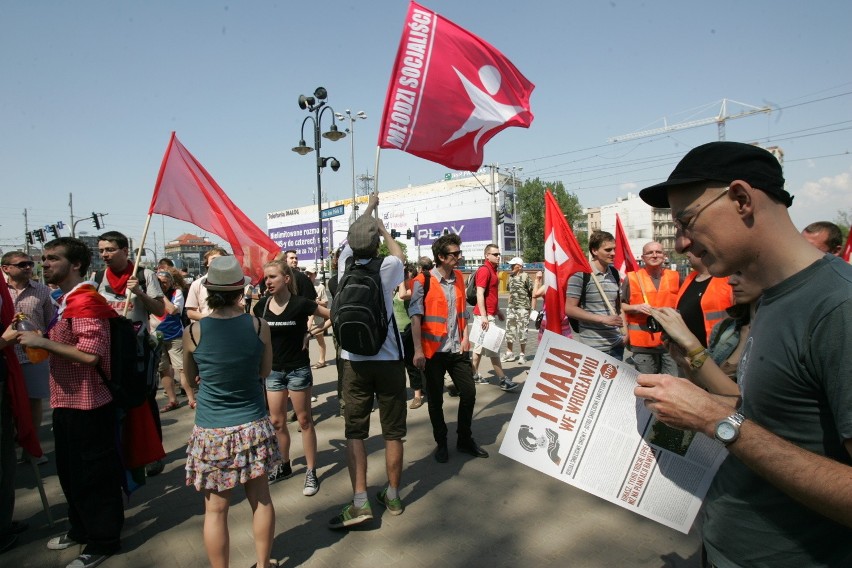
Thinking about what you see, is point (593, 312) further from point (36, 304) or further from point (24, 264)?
point (24, 264)

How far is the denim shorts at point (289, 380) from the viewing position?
4.30 meters

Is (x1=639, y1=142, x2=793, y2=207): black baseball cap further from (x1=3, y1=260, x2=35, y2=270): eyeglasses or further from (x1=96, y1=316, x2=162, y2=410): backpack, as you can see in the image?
(x1=3, y1=260, x2=35, y2=270): eyeglasses

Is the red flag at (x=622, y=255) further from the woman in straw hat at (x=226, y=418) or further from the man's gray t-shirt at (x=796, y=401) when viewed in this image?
the man's gray t-shirt at (x=796, y=401)

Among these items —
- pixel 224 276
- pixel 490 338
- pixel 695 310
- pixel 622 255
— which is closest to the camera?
pixel 224 276

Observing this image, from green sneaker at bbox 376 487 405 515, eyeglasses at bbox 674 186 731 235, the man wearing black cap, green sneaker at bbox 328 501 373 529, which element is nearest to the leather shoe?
green sneaker at bbox 376 487 405 515

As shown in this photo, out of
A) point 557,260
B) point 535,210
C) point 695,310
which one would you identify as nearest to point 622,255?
point 557,260

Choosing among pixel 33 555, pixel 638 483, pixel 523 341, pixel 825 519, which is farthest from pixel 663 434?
pixel 523 341

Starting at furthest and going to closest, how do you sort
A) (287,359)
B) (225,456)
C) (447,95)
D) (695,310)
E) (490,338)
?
1. (490,338)
2. (447,95)
3. (287,359)
4. (695,310)
5. (225,456)

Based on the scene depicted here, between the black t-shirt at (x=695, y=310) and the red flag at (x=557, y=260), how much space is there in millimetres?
820

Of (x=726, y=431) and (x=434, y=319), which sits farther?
(x=434, y=319)

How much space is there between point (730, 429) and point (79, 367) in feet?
11.9

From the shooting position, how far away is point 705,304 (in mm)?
3721

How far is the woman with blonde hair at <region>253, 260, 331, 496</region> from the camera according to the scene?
4281mm

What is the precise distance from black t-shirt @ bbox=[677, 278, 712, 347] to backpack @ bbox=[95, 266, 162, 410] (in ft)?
12.8
